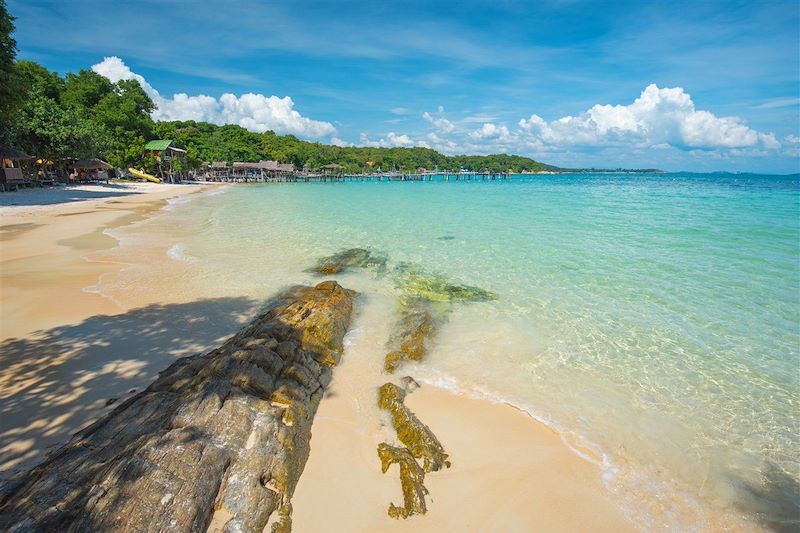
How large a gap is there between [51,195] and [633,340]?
4182 cm

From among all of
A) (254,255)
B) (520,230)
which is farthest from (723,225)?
(254,255)

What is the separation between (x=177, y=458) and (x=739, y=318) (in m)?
11.2

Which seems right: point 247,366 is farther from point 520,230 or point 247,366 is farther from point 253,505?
point 520,230

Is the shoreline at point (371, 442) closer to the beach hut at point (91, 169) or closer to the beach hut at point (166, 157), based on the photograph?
the beach hut at point (91, 169)

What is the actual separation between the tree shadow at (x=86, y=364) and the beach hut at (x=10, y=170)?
3206 centimetres

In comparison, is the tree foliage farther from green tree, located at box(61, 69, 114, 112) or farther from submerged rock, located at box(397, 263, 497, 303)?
submerged rock, located at box(397, 263, 497, 303)

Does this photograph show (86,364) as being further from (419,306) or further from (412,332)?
(419,306)

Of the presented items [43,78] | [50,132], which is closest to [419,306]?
[50,132]

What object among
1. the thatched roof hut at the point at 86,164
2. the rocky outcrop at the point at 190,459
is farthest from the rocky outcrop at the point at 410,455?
the thatched roof hut at the point at 86,164

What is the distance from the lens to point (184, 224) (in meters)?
21.7

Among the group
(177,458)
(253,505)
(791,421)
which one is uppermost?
(177,458)

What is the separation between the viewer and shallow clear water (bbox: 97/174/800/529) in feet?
14.9

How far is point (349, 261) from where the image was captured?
44.1ft

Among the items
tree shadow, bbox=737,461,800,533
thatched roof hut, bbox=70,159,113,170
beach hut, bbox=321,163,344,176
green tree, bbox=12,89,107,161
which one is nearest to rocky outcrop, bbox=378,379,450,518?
tree shadow, bbox=737,461,800,533
